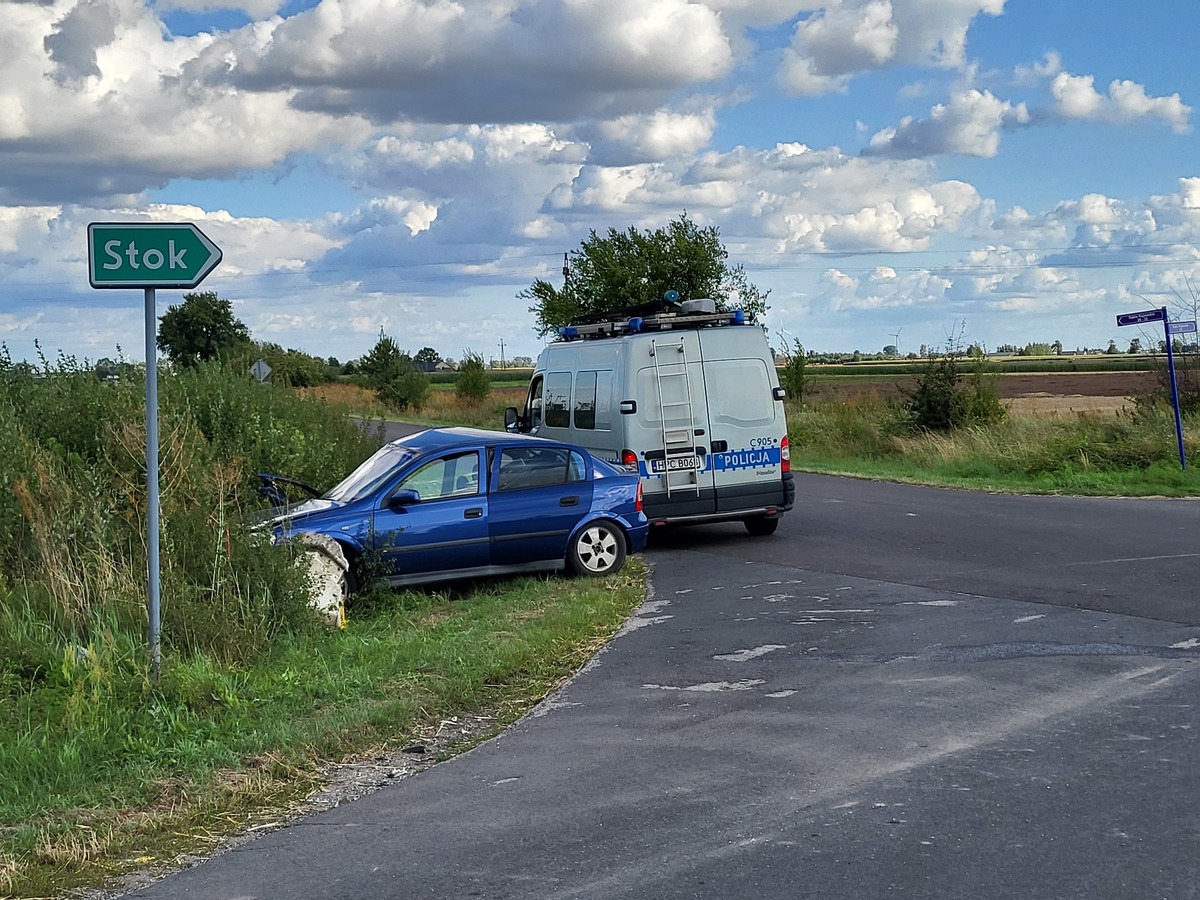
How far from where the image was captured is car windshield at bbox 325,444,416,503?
39.7ft

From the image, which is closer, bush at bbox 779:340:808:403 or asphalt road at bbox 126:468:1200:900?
asphalt road at bbox 126:468:1200:900

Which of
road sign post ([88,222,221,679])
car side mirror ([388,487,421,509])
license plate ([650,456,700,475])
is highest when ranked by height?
road sign post ([88,222,221,679])

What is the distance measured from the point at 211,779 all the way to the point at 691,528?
39.0 ft

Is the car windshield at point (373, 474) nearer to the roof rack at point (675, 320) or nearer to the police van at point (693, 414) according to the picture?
the police van at point (693, 414)

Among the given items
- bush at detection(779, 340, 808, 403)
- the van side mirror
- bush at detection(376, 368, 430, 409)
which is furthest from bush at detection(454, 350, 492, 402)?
the van side mirror

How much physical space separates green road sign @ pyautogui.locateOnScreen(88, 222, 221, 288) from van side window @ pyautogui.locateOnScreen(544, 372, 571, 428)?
9366 mm

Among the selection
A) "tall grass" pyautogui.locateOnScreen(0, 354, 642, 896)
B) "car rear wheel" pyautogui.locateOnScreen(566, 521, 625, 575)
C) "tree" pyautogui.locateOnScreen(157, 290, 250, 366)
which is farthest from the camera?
"tree" pyautogui.locateOnScreen(157, 290, 250, 366)

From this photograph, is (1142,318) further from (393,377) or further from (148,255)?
(393,377)

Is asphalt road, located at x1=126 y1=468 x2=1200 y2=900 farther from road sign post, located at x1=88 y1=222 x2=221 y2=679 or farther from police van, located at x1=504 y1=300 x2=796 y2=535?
police van, located at x1=504 y1=300 x2=796 y2=535

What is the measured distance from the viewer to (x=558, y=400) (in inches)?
683

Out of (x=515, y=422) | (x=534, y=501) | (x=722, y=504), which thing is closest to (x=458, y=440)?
(x=534, y=501)

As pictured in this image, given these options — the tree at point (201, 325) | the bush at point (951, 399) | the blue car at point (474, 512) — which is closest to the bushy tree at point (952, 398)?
the bush at point (951, 399)

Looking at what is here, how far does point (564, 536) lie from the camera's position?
1278 cm

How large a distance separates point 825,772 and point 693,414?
30.5 ft
